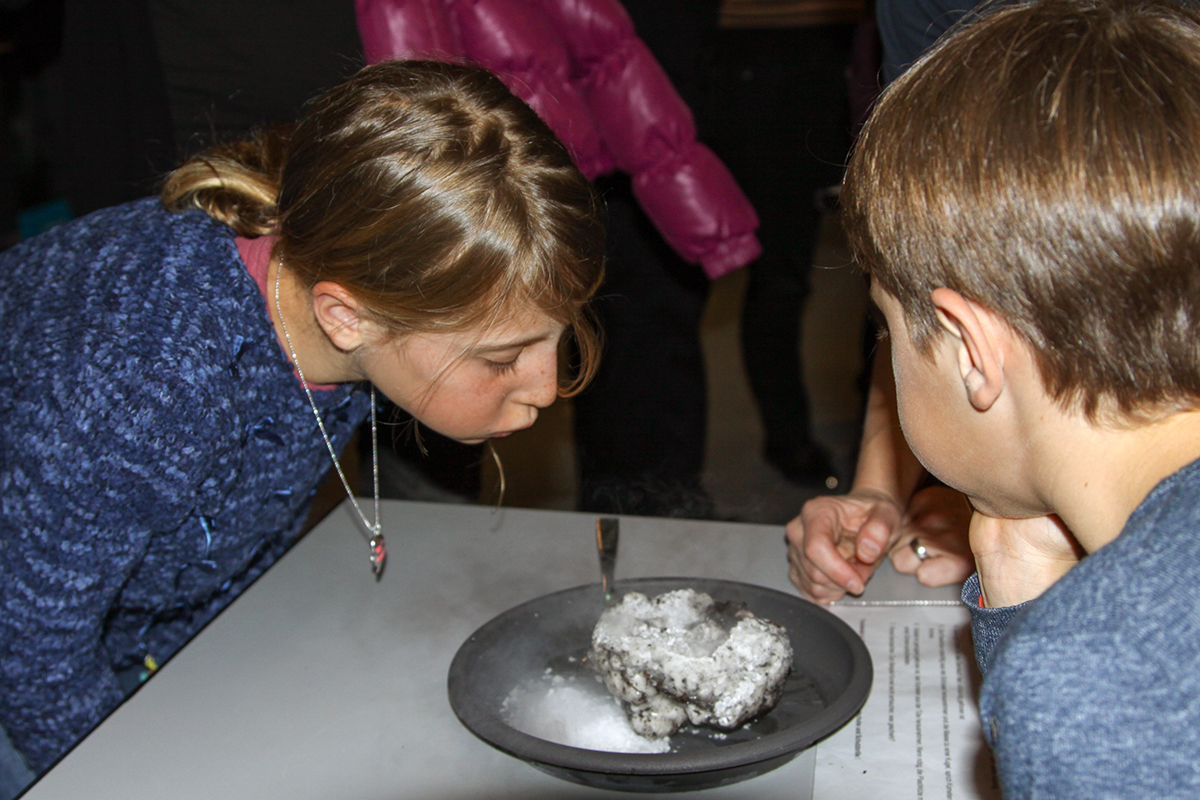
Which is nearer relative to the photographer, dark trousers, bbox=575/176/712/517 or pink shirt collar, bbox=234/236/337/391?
pink shirt collar, bbox=234/236/337/391

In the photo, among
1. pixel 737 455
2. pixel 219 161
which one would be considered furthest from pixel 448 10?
pixel 737 455

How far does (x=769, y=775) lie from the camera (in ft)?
2.75

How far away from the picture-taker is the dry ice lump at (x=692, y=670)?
863 mm

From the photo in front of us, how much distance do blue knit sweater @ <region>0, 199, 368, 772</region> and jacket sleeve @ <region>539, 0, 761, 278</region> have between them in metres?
0.67

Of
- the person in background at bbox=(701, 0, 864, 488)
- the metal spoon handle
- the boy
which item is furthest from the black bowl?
the person in background at bbox=(701, 0, 864, 488)

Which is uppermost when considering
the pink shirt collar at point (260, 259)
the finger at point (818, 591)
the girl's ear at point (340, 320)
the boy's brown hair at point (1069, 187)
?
the boy's brown hair at point (1069, 187)

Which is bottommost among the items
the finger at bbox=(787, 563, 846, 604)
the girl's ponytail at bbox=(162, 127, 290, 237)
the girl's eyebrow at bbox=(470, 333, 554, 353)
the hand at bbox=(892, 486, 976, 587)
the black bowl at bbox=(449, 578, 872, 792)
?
the hand at bbox=(892, 486, 976, 587)

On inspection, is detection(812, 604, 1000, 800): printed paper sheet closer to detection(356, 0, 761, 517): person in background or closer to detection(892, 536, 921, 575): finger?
detection(892, 536, 921, 575): finger

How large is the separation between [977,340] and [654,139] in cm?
109

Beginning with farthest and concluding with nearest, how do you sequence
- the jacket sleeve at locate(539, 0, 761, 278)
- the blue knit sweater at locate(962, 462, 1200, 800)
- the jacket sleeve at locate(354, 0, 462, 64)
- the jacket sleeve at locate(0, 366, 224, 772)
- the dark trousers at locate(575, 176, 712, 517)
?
the dark trousers at locate(575, 176, 712, 517) → the jacket sleeve at locate(539, 0, 761, 278) → the jacket sleeve at locate(354, 0, 462, 64) → the jacket sleeve at locate(0, 366, 224, 772) → the blue knit sweater at locate(962, 462, 1200, 800)

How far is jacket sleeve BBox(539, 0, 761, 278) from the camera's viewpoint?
5.20ft

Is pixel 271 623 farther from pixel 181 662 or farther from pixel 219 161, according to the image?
pixel 219 161

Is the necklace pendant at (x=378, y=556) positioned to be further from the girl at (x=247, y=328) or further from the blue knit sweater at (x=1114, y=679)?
the blue knit sweater at (x=1114, y=679)

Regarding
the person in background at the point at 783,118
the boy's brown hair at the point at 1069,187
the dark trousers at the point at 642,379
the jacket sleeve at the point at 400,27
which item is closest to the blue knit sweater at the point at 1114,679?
the boy's brown hair at the point at 1069,187
